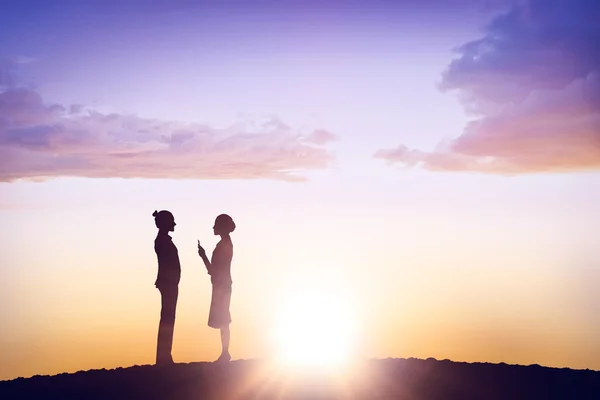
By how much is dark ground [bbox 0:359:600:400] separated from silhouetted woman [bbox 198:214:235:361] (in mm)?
1178

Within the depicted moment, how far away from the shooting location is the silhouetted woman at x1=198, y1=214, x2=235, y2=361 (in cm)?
2341

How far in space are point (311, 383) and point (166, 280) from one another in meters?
5.32

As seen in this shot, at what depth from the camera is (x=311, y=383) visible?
71.2ft

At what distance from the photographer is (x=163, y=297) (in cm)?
2325

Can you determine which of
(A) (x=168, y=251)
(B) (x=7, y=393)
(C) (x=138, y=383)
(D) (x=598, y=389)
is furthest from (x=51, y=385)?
(D) (x=598, y=389)

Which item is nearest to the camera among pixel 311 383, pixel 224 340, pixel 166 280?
pixel 311 383

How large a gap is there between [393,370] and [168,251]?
763 centimetres

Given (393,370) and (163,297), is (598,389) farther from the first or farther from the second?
(163,297)

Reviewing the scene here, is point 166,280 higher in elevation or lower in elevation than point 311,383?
higher

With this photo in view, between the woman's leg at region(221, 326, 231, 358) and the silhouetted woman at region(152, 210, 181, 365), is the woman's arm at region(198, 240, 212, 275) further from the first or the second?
the woman's leg at region(221, 326, 231, 358)

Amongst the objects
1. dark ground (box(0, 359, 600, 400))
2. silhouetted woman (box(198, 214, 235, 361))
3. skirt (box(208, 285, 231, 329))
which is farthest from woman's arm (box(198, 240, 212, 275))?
dark ground (box(0, 359, 600, 400))

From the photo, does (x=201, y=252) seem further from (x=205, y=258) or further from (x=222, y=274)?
(x=222, y=274)

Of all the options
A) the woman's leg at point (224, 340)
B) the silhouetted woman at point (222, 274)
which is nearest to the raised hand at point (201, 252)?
the silhouetted woman at point (222, 274)

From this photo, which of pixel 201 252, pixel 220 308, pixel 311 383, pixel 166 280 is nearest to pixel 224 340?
pixel 220 308
